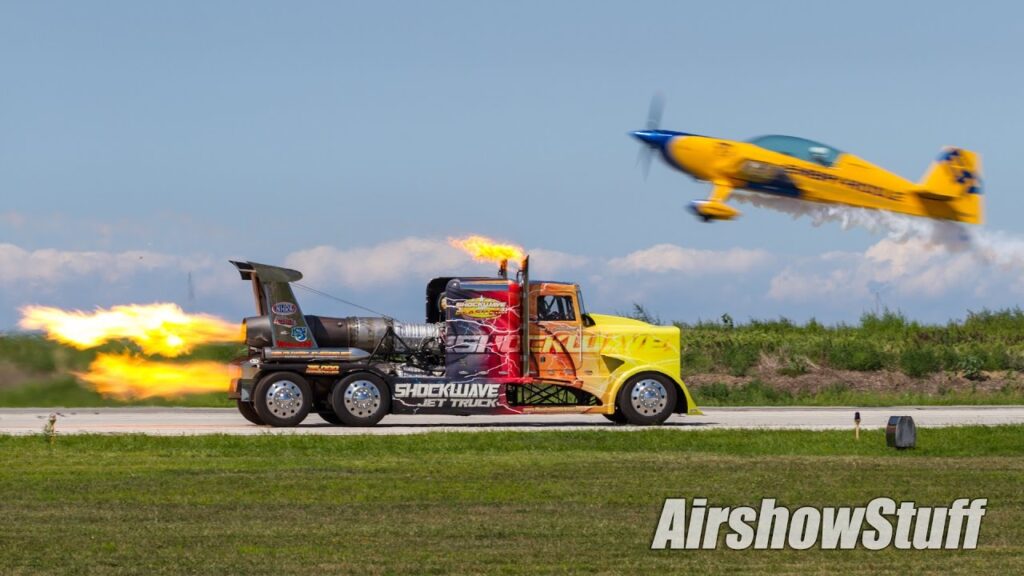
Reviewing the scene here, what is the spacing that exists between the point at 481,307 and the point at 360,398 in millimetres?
3080

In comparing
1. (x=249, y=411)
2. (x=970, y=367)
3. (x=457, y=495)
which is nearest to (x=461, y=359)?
(x=249, y=411)

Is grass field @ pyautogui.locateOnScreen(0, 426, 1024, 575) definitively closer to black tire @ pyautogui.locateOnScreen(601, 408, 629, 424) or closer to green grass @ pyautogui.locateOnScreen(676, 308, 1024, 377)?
black tire @ pyautogui.locateOnScreen(601, 408, 629, 424)

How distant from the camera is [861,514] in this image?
1638 centimetres

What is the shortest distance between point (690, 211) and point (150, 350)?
1318 centimetres

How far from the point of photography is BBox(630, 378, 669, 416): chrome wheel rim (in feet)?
98.5

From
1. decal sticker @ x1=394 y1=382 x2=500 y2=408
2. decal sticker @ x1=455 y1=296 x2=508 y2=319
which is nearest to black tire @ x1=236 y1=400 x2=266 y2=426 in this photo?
decal sticker @ x1=394 y1=382 x2=500 y2=408

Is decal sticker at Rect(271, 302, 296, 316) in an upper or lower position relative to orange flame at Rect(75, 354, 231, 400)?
upper

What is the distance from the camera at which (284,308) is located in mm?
29641

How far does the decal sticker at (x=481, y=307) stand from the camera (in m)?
29.5

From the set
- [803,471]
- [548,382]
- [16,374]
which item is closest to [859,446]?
[803,471]

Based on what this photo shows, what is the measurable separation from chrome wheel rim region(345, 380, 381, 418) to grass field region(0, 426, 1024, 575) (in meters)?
3.46

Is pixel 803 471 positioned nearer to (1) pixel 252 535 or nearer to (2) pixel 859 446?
(2) pixel 859 446

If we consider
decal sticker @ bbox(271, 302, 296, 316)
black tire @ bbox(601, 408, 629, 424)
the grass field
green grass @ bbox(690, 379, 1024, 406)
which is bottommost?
the grass field

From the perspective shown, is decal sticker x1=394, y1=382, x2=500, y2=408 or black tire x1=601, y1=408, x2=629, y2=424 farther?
black tire x1=601, y1=408, x2=629, y2=424
